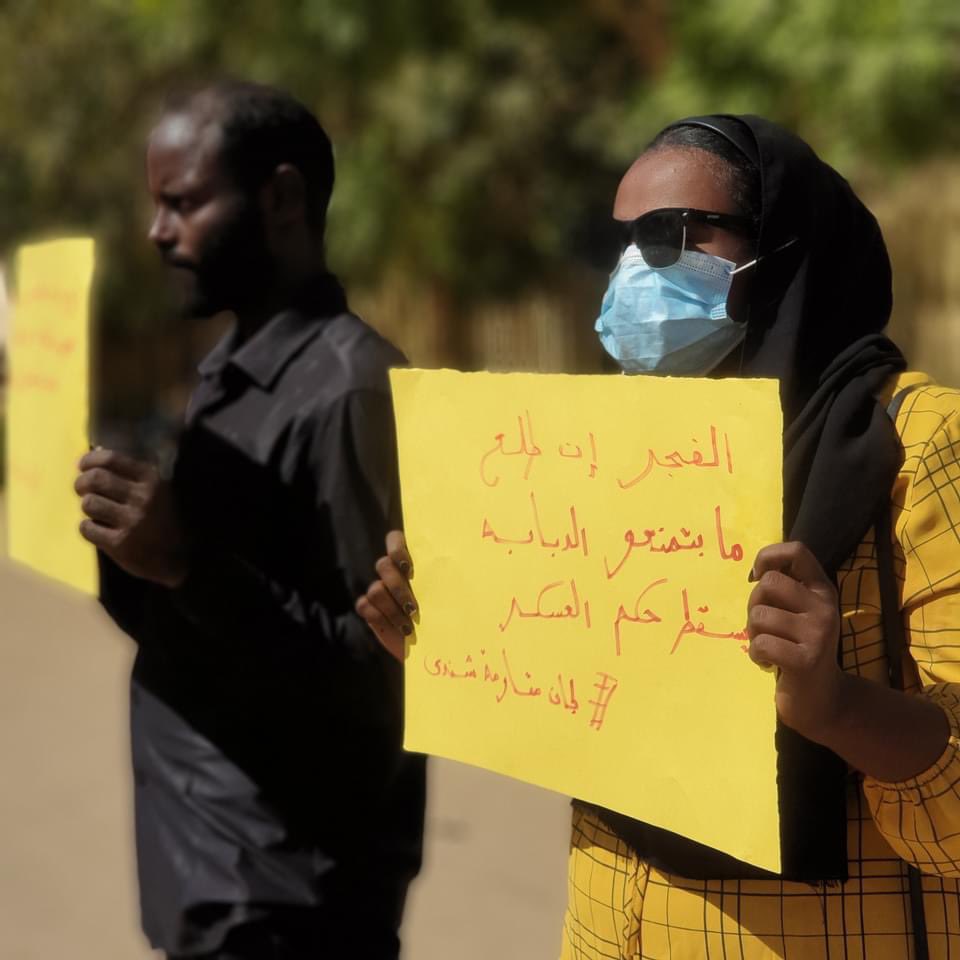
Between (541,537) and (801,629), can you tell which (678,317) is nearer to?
(541,537)

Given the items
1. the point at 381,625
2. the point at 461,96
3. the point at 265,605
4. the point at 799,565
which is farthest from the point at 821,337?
the point at 461,96

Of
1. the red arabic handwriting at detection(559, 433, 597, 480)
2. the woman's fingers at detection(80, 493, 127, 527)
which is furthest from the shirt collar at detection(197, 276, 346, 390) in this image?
the red arabic handwriting at detection(559, 433, 597, 480)

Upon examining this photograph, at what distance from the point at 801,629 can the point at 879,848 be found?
1.16ft

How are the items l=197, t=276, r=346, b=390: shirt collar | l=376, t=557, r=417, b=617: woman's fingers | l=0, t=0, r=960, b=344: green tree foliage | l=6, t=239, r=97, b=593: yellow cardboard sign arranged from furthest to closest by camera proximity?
l=0, t=0, r=960, b=344: green tree foliage < l=197, t=276, r=346, b=390: shirt collar < l=6, t=239, r=97, b=593: yellow cardboard sign < l=376, t=557, r=417, b=617: woman's fingers

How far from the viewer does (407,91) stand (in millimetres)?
12750

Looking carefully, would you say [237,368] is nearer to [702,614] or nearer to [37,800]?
[702,614]

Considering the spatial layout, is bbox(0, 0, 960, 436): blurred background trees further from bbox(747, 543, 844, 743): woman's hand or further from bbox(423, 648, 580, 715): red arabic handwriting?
bbox(747, 543, 844, 743): woman's hand

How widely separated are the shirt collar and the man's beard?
8 centimetres

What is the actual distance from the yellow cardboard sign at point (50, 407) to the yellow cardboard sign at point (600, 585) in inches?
30.4

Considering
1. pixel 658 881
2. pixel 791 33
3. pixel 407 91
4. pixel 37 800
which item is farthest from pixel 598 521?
pixel 407 91

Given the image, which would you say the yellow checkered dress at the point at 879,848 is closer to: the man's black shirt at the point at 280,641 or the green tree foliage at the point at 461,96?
the man's black shirt at the point at 280,641

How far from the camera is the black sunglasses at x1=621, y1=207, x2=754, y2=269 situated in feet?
5.64

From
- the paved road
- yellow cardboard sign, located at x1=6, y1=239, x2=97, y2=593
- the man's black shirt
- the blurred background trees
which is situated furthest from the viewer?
the blurred background trees

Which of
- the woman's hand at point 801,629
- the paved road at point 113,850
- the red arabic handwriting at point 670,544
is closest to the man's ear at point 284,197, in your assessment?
the red arabic handwriting at point 670,544
